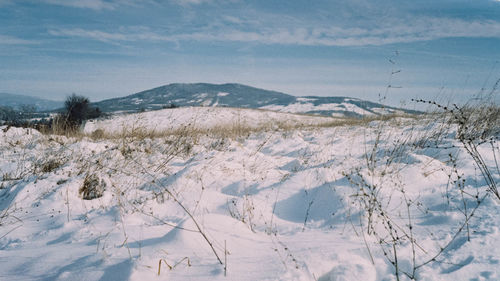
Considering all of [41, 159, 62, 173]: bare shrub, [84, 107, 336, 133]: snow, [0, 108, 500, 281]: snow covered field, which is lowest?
[0, 108, 500, 281]: snow covered field

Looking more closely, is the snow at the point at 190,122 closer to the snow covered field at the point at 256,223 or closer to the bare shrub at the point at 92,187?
the bare shrub at the point at 92,187

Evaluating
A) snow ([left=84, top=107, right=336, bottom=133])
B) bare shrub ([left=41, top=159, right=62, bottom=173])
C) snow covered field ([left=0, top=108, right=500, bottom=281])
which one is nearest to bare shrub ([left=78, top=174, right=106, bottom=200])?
snow covered field ([left=0, top=108, right=500, bottom=281])

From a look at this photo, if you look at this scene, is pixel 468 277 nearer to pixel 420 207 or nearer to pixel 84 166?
pixel 420 207

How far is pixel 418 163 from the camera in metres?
2.90

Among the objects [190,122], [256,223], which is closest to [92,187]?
[256,223]

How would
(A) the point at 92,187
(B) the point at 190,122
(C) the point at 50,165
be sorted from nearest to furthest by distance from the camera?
(A) the point at 92,187, (C) the point at 50,165, (B) the point at 190,122

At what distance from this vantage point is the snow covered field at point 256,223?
1324 millimetres

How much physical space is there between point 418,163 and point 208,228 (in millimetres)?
2379

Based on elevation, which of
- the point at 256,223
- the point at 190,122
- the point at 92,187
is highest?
the point at 190,122

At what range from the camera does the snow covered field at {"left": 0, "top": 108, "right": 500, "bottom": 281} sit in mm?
1324

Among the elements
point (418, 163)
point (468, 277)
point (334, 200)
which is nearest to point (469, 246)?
point (468, 277)

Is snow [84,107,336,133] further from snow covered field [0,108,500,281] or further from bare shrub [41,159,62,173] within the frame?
snow covered field [0,108,500,281]

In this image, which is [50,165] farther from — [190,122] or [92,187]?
[190,122]

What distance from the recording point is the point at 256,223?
2.09 meters
